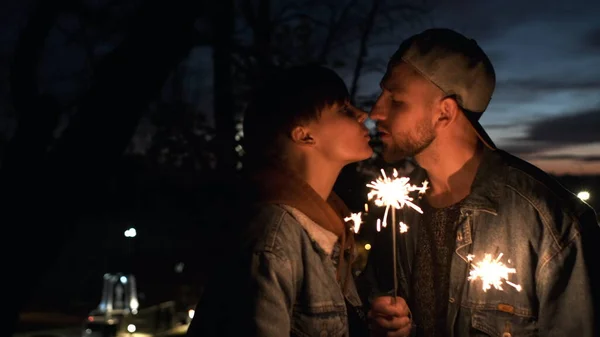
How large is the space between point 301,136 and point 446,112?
0.74 meters

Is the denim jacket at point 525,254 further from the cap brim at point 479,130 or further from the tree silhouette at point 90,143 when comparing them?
the tree silhouette at point 90,143

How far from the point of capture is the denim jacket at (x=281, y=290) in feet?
10.1

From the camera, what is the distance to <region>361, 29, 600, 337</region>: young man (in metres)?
3.39

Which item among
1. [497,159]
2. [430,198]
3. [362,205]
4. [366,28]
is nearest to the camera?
[497,159]

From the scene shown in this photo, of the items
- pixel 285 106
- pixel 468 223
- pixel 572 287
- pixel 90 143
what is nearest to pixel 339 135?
pixel 285 106

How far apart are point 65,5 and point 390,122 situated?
631 cm

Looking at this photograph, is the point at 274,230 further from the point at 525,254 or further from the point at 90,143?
the point at 90,143

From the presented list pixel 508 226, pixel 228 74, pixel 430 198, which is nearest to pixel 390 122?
pixel 430 198

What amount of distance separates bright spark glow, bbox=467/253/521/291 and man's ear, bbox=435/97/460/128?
684 mm

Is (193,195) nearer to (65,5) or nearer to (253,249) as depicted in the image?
(65,5)

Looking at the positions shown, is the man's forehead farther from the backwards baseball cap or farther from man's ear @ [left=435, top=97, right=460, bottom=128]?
man's ear @ [left=435, top=97, right=460, bottom=128]

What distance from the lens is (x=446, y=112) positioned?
3.88 metres

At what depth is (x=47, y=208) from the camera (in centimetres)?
774

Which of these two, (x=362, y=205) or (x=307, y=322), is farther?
(x=362, y=205)
